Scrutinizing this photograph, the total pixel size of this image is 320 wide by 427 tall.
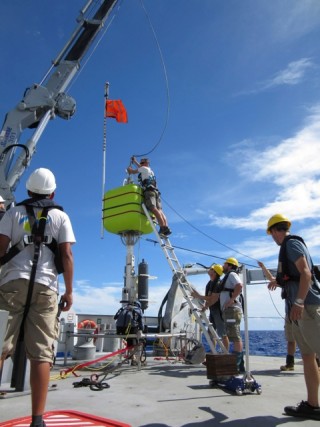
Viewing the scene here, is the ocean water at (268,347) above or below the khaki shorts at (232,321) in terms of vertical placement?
below

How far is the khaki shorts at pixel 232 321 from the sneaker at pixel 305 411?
285 cm

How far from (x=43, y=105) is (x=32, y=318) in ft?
24.3

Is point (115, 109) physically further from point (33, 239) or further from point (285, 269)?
point (33, 239)

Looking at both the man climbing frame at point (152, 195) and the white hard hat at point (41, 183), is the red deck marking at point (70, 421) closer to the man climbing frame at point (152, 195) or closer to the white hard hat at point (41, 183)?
the white hard hat at point (41, 183)

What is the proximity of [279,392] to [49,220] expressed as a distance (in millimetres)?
3613

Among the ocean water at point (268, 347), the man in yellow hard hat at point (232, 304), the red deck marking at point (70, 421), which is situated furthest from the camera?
the ocean water at point (268, 347)

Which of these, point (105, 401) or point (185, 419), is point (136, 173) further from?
point (185, 419)

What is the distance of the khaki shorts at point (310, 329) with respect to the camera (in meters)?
3.20

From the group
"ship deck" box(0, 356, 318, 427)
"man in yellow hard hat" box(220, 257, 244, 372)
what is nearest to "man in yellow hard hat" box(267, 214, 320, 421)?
"ship deck" box(0, 356, 318, 427)

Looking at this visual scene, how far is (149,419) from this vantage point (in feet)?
10.2

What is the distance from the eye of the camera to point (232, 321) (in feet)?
20.5

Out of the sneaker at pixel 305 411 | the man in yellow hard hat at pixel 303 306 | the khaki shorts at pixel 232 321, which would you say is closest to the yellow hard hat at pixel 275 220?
the man in yellow hard hat at pixel 303 306

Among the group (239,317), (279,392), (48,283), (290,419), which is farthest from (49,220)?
(239,317)

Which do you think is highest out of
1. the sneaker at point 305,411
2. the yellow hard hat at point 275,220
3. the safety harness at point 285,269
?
the yellow hard hat at point 275,220
